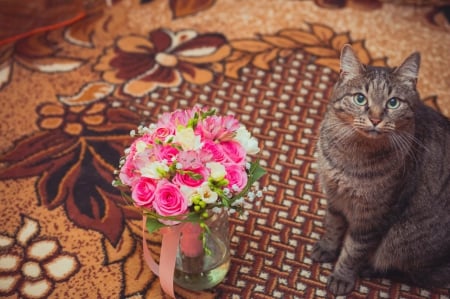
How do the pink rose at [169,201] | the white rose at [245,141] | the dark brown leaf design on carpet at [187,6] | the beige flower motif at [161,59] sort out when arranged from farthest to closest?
the dark brown leaf design on carpet at [187,6] → the beige flower motif at [161,59] → the white rose at [245,141] → the pink rose at [169,201]

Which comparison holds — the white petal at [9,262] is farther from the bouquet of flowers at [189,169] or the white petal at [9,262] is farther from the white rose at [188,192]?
the white rose at [188,192]

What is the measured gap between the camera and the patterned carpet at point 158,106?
135cm

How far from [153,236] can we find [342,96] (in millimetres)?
599

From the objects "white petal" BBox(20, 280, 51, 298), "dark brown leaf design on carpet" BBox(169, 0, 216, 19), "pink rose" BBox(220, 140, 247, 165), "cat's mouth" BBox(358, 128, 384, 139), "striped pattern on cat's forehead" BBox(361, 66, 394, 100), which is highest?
"striped pattern on cat's forehead" BBox(361, 66, 394, 100)

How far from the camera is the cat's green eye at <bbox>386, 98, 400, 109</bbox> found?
3.69 feet

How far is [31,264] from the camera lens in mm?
1351

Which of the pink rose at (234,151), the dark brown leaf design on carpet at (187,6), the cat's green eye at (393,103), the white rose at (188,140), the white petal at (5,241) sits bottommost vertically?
the white petal at (5,241)

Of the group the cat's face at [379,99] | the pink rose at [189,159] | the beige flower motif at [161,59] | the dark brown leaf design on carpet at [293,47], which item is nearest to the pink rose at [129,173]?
the pink rose at [189,159]

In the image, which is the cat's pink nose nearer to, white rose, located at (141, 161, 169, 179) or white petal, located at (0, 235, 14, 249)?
white rose, located at (141, 161, 169, 179)

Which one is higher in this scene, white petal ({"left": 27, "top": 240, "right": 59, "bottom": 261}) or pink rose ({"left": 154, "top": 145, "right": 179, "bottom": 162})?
pink rose ({"left": 154, "top": 145, "right": 179, "bottom": 162})

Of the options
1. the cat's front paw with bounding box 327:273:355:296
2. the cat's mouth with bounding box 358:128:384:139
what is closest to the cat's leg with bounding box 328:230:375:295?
the cat's front paw with bounding box 327:273:355:296

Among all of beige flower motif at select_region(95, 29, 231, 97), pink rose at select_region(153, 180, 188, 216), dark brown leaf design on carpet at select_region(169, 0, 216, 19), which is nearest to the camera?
pink rose at select_region(153, 180, 188, 216)

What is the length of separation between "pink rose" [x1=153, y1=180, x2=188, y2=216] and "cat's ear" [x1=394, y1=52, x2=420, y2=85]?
19.6 inches

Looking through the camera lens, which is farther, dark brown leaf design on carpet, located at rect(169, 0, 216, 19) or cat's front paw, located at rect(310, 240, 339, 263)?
dark brown leaf design on carpet, located at rect(169, 0, 216, 19)
